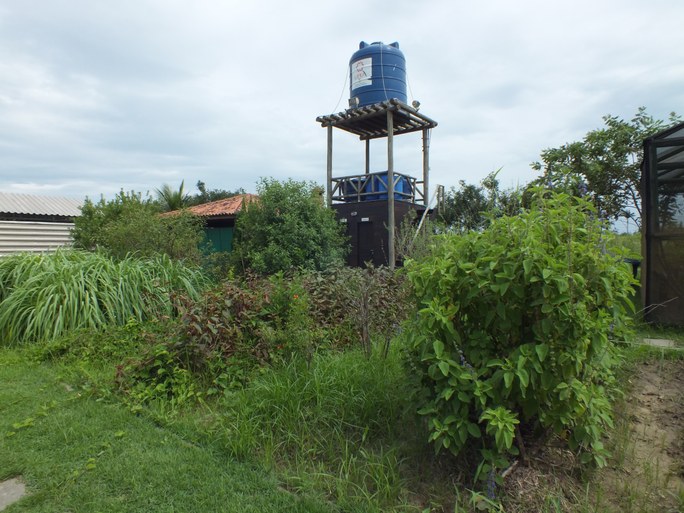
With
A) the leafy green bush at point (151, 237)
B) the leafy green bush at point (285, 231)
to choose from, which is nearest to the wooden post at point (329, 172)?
the leafy green bush at point (285, 231)

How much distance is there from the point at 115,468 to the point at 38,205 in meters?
12.9

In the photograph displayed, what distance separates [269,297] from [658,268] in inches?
174

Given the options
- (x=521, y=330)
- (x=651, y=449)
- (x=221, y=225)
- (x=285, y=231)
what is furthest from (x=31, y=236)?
(x=651, y=449)

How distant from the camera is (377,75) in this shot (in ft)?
33.5

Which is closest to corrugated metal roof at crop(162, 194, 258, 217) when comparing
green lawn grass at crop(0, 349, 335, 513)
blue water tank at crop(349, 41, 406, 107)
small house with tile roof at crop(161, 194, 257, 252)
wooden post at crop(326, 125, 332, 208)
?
small house with tile roof at crop(161, 194, 257, 252)

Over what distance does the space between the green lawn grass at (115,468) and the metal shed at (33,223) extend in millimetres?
7533

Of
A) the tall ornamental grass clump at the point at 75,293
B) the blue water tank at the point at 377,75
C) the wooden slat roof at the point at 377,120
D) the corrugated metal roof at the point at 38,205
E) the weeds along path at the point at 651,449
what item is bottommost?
the weeds along path at the point at 651,449

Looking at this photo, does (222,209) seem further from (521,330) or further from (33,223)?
(521,330)

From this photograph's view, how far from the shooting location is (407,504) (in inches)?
79.0

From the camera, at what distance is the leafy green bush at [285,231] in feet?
23.4

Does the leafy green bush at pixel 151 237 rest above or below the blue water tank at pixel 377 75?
below

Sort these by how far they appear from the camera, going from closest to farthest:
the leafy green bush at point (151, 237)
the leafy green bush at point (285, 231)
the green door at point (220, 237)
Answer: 1. the leafy green bush at point (285, 231)
2. the leafy green bush at point (151, 237)
3. the green door at point (220, 237)

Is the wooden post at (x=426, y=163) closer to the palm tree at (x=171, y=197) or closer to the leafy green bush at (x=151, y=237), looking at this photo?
the leafy green bush at (x=151, y=237)

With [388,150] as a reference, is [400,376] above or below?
below
